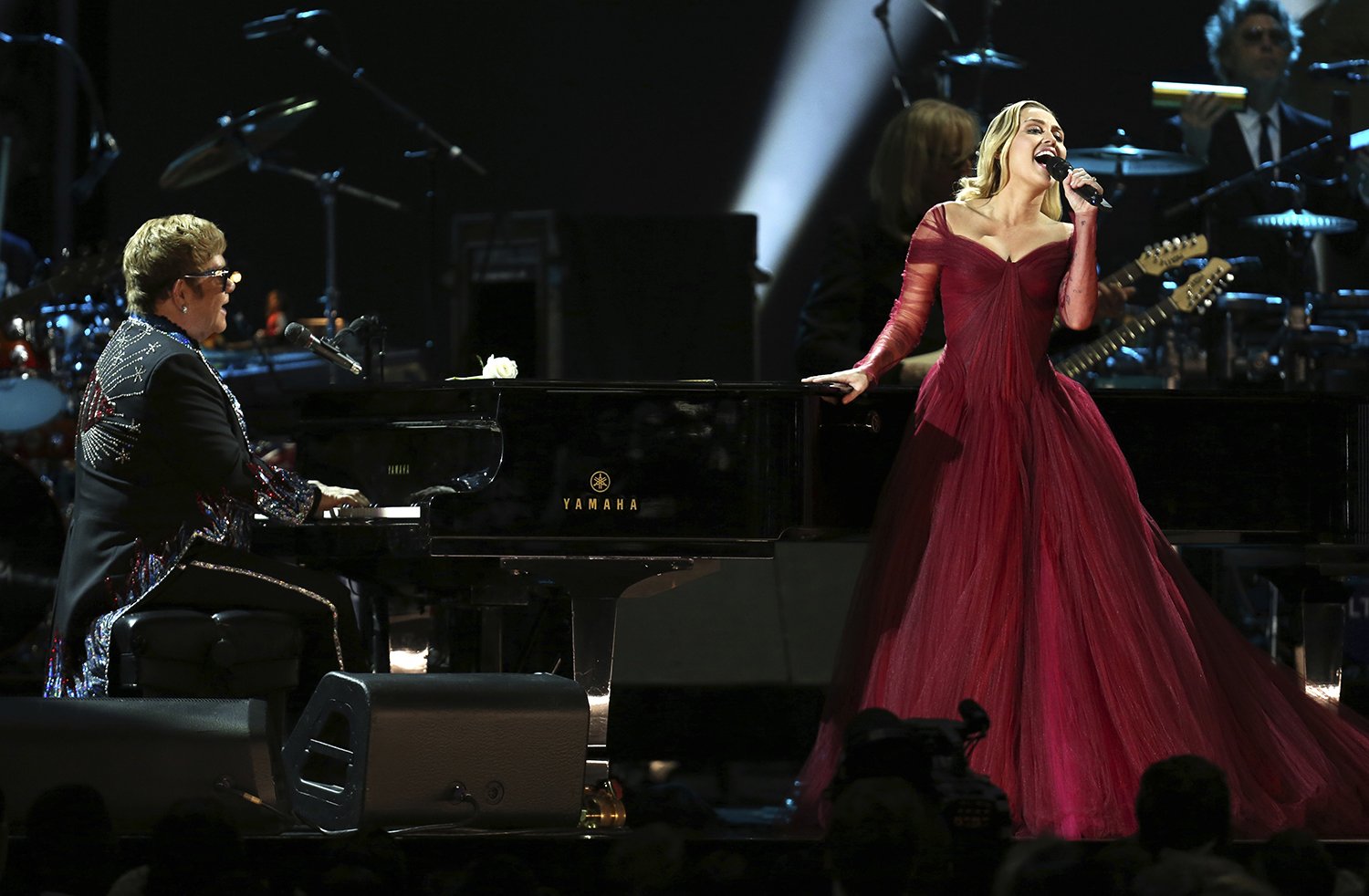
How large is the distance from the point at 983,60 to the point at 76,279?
3.54 metres

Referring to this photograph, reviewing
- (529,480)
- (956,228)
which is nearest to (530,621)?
(529,480)

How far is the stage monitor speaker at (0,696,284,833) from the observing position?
293 centimetres

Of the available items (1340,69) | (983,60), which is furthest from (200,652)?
(1340,69)

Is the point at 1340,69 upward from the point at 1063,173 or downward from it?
upward

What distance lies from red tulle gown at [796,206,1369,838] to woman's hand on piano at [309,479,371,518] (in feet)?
3.95

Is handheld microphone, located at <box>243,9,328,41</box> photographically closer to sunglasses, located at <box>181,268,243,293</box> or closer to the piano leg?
sunglasses, located at <box>181,268,243,293</box>

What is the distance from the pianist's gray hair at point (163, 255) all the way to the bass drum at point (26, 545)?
1772 millimetres

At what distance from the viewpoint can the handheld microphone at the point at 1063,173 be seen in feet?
12.0

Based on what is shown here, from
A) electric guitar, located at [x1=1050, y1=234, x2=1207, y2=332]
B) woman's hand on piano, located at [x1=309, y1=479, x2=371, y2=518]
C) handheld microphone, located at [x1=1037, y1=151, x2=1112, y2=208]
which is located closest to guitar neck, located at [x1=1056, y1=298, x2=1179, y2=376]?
electric guitar, located at [x1=1050, y1=234, x2=1207, y2=332]

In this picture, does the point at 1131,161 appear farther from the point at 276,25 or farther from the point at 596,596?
the point at 596,596

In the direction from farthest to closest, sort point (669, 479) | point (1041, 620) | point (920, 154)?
1. point (920, 154)
2. point (669, 479)
3. point (1041, 620)

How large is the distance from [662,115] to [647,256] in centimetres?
168

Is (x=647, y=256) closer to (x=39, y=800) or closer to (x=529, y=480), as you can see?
(x=529, y=480)

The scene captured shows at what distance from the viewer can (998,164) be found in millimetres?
3928
